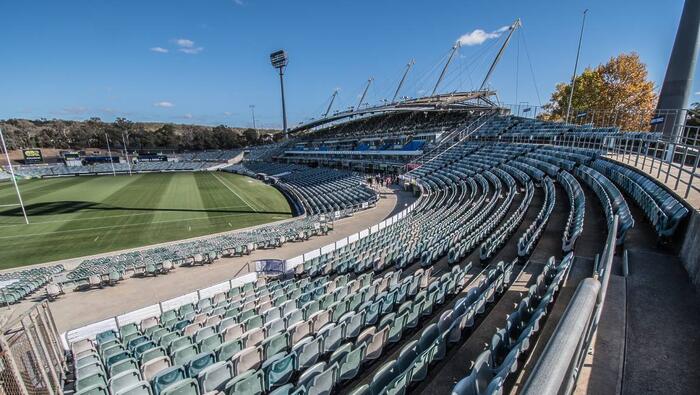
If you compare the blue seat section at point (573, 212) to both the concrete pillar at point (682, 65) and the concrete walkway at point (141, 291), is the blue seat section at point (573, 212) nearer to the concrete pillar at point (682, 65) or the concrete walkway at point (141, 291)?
the concrete pillar at point (682, 65)

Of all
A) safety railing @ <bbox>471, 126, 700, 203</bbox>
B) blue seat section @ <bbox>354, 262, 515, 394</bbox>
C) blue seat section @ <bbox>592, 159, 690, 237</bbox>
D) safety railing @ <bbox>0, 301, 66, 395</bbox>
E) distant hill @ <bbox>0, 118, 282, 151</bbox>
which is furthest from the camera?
distant hill @ <bbox>0, 118, 282, 151</bbox>

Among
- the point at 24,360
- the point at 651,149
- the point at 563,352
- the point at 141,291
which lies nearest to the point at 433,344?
the point at 563,352

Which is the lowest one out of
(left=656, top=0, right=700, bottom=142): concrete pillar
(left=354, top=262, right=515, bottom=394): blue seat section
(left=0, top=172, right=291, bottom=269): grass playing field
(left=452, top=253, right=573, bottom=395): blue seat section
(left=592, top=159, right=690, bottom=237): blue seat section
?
(left=0, top=172, right=291, bottom=269): grass playing field

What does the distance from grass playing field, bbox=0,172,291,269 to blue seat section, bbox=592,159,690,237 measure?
990 inches

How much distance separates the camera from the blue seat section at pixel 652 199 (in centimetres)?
709

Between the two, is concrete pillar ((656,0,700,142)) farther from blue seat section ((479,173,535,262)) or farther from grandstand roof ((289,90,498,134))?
grandstand roof ((289,90,498,134))

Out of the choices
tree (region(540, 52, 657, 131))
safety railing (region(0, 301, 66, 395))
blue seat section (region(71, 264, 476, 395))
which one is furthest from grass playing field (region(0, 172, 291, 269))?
tree (region(540, 52, 657, 131))

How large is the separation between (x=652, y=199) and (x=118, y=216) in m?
38.9

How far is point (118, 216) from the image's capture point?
102 feet

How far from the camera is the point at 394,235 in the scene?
15945 mm

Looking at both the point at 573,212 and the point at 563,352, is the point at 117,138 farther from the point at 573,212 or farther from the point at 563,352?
the point at 563,352

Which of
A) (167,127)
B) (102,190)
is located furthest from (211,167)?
(167,127)

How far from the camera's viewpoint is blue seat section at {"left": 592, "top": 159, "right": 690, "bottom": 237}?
7.09 meters

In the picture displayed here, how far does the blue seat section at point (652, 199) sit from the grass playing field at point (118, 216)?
25152 millimetres
